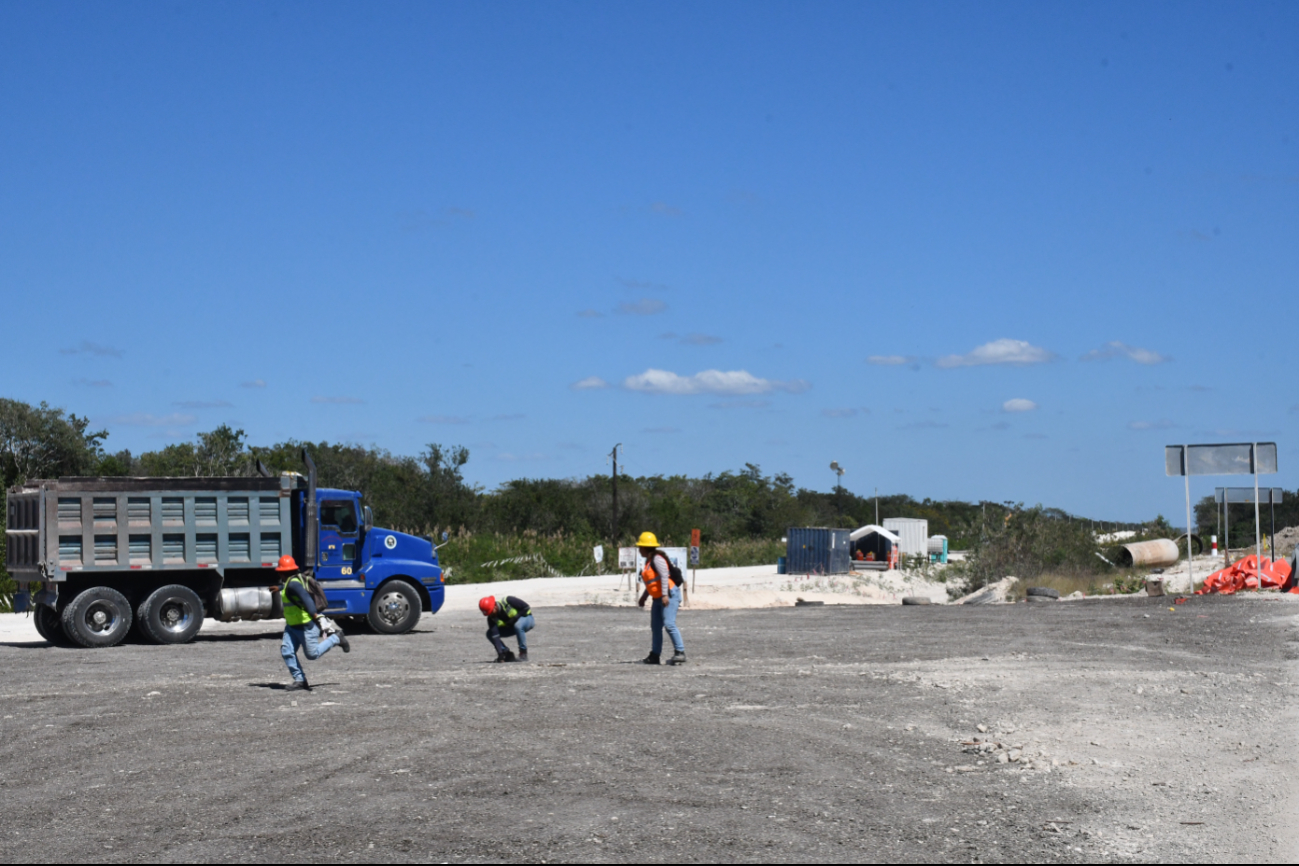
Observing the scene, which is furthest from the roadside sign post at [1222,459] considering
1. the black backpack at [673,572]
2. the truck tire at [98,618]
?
the truck tire at [98,618]

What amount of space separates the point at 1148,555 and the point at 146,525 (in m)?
32.4

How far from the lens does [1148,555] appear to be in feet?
139

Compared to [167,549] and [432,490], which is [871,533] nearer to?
[432,490]

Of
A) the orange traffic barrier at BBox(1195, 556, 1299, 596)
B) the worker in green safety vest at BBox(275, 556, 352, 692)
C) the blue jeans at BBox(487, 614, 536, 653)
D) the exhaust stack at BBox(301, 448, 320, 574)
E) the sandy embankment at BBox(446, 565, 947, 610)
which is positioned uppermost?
the exhaust stack at BBox(301, 448, 320, 574)

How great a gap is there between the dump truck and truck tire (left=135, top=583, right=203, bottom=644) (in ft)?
0.05

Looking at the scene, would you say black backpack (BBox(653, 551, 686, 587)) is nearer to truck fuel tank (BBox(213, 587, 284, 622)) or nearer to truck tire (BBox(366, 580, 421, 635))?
truck fuel tank (BBox(213, 587, 284, 622))

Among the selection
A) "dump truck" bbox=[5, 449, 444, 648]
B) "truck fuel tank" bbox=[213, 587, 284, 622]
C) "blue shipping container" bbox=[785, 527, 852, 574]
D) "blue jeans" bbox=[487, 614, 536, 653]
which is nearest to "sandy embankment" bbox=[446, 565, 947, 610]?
"blue shipping container" bbox=[785, 527, 852, 574]

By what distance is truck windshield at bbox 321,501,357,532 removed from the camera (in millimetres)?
23234

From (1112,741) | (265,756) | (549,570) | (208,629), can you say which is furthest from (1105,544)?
(265,756)

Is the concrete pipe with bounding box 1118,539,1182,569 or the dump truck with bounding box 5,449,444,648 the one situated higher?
the dump truck with bounding box 5,449,444,648

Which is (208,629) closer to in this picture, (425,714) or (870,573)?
(425,714)

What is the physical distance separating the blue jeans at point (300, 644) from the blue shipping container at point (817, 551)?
40649mm

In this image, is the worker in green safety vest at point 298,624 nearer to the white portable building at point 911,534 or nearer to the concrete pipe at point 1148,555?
the concrete pipe at point 1148,555

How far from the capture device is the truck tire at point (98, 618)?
20.9 meters
